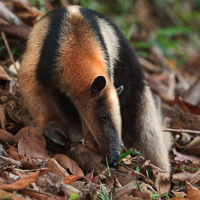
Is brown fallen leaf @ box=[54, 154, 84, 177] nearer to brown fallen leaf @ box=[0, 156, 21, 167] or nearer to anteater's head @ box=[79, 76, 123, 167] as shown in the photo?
anteater's head @ box=[79, 76, 123, 167]

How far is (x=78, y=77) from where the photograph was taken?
5691 millimetres

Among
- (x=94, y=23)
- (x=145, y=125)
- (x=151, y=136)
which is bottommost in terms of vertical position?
(x=151, y=136)

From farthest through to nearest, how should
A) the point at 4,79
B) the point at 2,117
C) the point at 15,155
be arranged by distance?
1. the point at 4,79
2. the point at 2,117
3. the point at 15,155

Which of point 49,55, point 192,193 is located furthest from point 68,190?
point 49,55

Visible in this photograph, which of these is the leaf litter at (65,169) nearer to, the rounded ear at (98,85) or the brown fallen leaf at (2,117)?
the brown fallen leaf at (2,117)

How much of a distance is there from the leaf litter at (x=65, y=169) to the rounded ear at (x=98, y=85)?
964 mm

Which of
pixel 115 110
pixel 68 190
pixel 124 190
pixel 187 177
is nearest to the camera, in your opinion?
pixel 68 190

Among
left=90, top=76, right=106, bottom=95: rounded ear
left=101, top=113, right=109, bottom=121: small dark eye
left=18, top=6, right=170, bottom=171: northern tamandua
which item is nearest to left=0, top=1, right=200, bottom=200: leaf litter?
left=18, top=6, right=170, bottom=171: northern tamandua

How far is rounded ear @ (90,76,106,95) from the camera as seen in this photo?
535 cm

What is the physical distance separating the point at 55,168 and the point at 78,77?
4.38ft

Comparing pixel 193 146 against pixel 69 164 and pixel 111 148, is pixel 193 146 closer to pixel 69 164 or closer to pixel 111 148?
pixel 111 148

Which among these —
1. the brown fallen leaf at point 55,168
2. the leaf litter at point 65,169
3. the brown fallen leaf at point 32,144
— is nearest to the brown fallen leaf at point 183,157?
the leaf litter at point 65,169

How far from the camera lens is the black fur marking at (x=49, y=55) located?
19.1 feet

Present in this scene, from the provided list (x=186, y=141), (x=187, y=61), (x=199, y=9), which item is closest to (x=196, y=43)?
(x=187, y=61)
